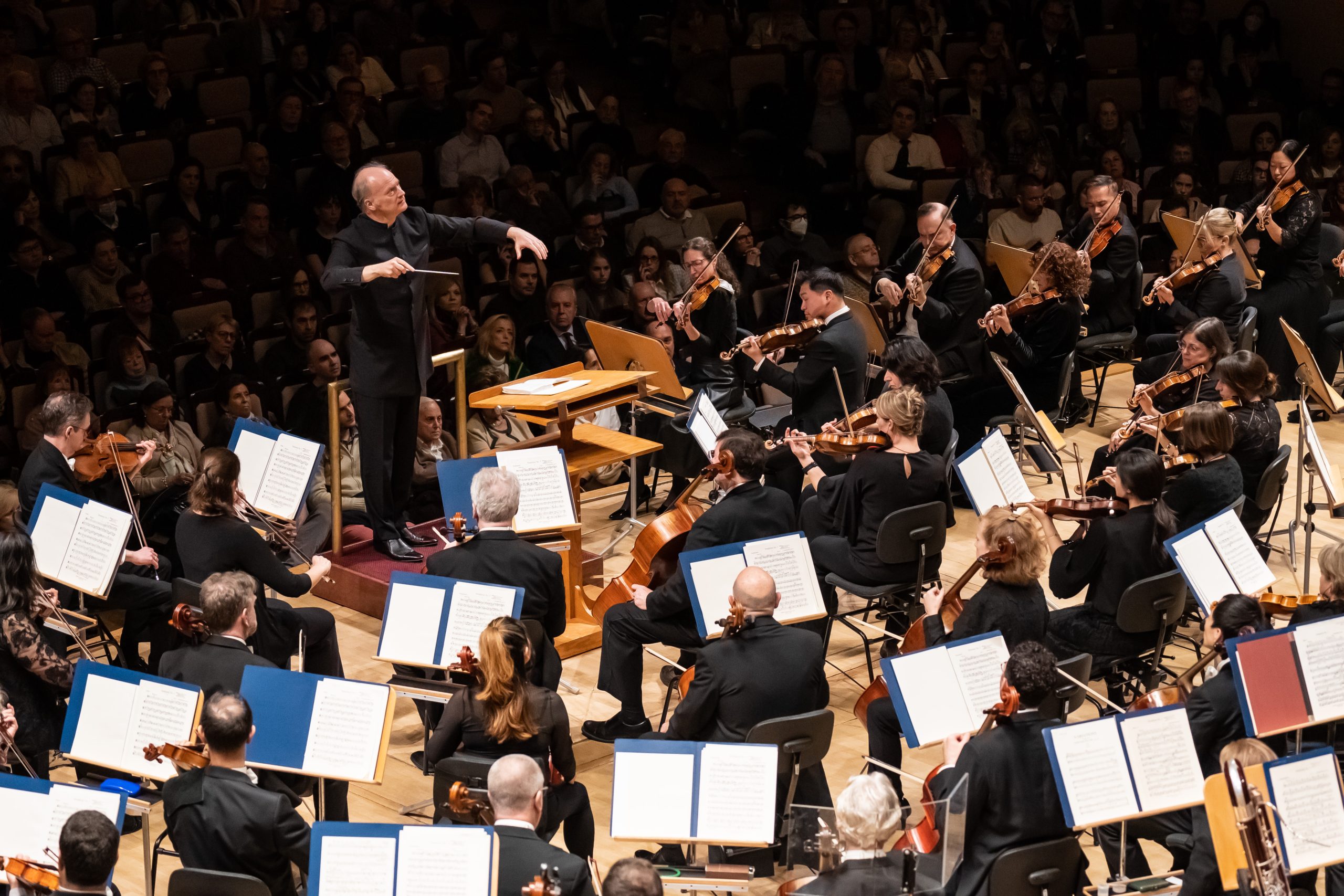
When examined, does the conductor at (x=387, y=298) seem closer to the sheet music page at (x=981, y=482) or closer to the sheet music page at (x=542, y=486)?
the sheet music page at (x=542, y=486)

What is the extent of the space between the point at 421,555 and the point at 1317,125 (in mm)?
8551

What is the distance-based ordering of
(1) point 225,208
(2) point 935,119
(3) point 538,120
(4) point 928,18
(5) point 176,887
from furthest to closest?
(4) point 928,18 → (2) point 935,119 → (3) point 538,120 → (1) point 225,208 → (5) point 176,887

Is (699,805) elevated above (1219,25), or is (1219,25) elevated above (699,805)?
(1219,25)

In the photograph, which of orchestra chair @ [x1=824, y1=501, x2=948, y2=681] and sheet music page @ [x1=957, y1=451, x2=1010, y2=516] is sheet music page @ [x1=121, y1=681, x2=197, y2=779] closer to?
orchestra chair @ [x1=824, y1=501, x2=948, y2=681]

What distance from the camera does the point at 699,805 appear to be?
4.64 metres

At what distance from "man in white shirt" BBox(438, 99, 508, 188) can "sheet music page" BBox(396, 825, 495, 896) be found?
21.7 feet

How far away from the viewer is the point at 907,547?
257 inches

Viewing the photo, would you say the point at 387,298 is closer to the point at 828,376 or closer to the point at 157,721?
the point at 828,376

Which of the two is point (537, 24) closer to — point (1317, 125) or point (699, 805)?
point (1317, 125)

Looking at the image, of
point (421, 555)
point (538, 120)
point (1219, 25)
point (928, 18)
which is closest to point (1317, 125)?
point (1219, 25)

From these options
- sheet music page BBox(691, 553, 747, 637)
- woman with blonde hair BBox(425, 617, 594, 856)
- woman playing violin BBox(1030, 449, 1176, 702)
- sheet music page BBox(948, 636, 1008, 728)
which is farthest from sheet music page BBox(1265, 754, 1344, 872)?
woman with blonde hair BBox(425, 617, 594, 856)

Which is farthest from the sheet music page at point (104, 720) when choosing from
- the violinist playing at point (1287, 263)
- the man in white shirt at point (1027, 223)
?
the man in white shirt at point (1027, 223)

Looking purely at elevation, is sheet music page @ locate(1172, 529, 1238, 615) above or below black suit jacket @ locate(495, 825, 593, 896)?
above

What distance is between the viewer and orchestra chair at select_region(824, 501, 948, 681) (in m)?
6.46
